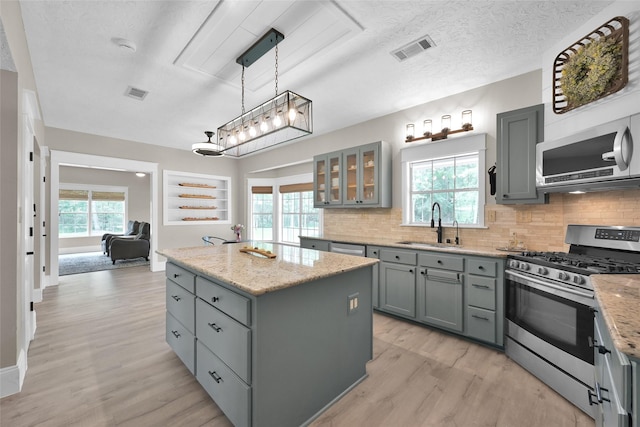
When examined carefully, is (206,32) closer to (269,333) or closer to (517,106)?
(269,333)

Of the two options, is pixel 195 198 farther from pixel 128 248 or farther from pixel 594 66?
pixel 594 66

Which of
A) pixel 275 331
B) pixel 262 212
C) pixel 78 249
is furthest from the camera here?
pixel 78 249

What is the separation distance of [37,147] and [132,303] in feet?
8.23

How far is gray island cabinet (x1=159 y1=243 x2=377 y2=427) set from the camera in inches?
58.2

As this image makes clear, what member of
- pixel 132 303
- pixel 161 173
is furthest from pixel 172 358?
pixel 161 173

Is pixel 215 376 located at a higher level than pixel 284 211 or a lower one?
lower

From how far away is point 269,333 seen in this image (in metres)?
1.50

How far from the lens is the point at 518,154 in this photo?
2762mm

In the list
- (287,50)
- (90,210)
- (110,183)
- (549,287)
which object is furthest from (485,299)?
(90,210)

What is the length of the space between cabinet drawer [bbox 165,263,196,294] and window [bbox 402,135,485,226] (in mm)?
2918

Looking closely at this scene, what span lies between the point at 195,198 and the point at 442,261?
5.89 m

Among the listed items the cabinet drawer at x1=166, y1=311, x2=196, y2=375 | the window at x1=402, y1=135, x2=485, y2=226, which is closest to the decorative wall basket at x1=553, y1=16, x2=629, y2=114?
the window at x1=402, y1=135, x2=485, y2=226

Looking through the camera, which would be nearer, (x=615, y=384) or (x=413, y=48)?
(x=615, y=384)

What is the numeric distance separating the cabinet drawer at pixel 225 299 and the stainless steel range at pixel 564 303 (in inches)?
84.6
